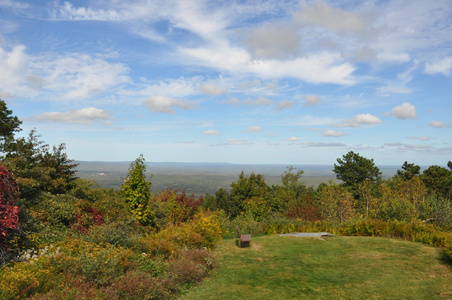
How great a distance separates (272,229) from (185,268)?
26.2ft

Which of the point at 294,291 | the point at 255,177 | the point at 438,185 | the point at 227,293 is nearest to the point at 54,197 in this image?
the point at 227,293

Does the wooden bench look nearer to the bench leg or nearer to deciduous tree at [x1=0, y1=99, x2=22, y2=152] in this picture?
the bench leg

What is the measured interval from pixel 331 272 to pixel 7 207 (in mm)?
8392

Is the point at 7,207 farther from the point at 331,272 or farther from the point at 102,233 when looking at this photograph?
the point at 331,272

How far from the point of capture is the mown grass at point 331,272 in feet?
19.1

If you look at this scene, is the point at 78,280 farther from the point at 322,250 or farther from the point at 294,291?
the point at 322,250

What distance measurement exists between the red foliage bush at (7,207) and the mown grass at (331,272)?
15.1ft

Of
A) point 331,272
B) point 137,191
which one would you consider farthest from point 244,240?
point 137,191

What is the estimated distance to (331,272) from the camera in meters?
Result: 7.12

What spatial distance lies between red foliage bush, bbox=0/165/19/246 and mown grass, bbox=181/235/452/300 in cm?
460

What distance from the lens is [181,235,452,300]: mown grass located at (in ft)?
19.1

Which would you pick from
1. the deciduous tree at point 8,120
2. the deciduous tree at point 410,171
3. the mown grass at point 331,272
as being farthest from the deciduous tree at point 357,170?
the deciduous tree at point 8,120

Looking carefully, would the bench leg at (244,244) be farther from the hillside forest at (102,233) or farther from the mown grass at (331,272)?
the hillside forest at (102,233)

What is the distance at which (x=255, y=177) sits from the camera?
32844 millimetres
